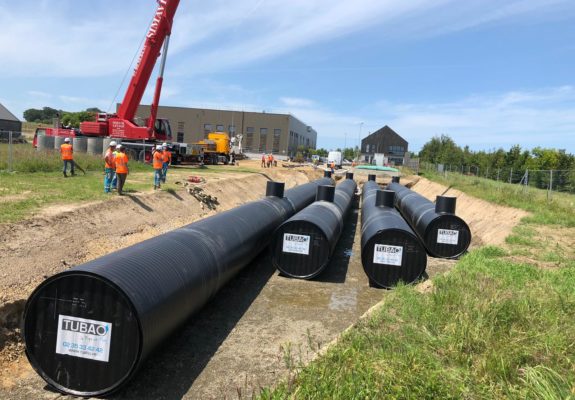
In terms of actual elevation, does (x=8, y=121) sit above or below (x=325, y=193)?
above

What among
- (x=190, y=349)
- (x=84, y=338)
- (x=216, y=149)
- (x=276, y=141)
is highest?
(x=276, y=141)

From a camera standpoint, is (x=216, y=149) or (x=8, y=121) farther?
(x=8, y=121)

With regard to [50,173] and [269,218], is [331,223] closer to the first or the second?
[269,218]

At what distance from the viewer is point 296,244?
964 cm

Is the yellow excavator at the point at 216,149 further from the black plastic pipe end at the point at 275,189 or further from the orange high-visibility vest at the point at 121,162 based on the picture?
the black plastic pipe end at the point at 275,189

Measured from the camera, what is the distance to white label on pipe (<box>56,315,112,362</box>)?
4.89 m

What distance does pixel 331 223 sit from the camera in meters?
10.5

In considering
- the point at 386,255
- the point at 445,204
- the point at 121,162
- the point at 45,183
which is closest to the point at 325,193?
the point at 445,204

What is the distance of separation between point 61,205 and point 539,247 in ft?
39.8

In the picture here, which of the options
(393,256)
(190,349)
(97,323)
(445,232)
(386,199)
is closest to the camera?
(97,323)

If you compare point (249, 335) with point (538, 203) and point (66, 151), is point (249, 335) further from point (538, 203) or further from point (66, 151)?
point (538, 203)

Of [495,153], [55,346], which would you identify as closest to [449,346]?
[55,346]

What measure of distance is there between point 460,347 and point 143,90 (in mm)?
21407

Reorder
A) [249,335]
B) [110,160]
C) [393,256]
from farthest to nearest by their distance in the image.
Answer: [110,160], [393,256], [249,335]
